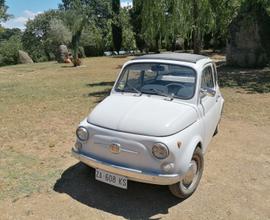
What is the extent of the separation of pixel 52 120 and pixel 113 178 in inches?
167

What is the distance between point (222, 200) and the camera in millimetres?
4156

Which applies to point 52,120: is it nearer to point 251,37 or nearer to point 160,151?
point 160,151

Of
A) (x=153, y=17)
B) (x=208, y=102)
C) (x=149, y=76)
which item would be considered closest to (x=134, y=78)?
(x=149, y=76)

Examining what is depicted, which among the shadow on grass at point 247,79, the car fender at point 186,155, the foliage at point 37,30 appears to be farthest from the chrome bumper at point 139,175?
the foliage at point 37,30

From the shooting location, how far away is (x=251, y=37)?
15930mm

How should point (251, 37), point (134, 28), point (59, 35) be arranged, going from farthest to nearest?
point (134, 28) < point (59, 35) < point (251, 37)

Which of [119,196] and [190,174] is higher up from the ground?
[190,174]

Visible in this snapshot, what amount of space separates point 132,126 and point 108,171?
62cm

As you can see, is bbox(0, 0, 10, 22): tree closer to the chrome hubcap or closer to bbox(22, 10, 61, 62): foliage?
bbox(22, 10, 61, 62): foliage

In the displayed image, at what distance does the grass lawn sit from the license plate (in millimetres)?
809

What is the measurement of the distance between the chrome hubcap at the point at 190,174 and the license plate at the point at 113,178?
78 cm

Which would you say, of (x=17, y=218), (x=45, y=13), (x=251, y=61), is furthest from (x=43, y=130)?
(x=45, y=13)

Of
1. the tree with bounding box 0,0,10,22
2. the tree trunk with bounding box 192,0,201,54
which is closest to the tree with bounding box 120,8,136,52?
the tree with bounding box 0,0,10,22

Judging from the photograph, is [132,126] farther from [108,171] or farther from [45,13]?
[45,13]
